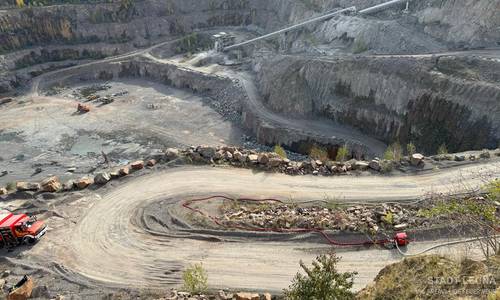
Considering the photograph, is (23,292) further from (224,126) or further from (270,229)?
(224,126)

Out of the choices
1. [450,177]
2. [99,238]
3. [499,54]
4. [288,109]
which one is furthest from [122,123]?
[499,54]

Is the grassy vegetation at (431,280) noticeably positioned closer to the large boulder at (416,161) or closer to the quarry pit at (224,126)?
the quarry pit at (224,126)

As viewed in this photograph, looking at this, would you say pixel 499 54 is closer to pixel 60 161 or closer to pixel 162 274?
pixel 162 274

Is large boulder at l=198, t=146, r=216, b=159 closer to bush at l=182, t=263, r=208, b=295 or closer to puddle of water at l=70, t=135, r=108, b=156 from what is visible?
bush at l=182, t=263, r=208, b=295

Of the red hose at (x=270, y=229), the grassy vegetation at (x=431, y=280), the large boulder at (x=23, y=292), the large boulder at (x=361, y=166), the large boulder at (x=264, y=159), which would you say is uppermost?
the grassy vegetation at (x=431, y=280)

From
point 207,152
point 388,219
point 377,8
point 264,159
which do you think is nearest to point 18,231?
point 207,152

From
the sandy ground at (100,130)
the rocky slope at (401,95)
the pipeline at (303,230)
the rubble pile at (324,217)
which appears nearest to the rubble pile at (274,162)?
the pipeline at (303,230)
